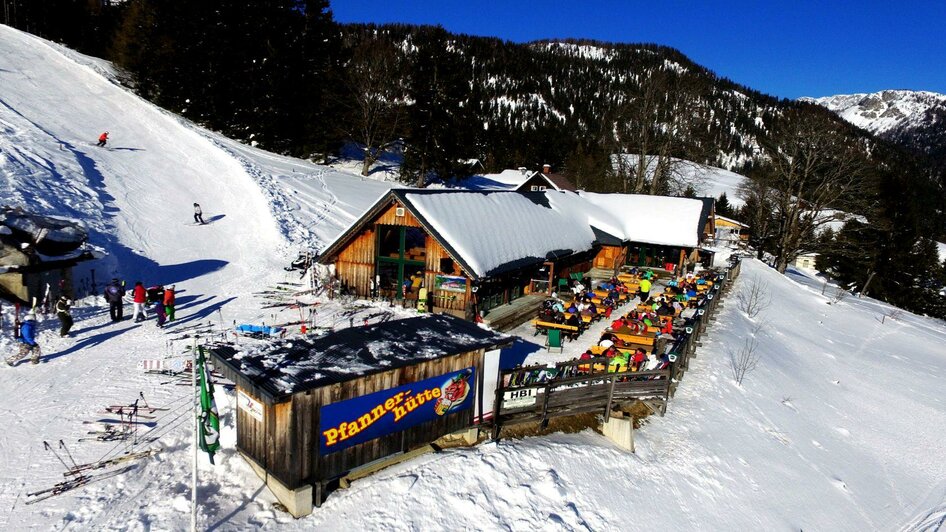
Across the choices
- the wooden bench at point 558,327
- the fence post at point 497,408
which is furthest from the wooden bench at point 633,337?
Answer: the fence post at point 497,408

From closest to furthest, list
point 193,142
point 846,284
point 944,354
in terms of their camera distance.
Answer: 1. point 944,354
2. point 193,142
3. point 846,284

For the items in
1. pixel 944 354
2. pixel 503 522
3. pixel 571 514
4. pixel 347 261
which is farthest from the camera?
pixel 944 354

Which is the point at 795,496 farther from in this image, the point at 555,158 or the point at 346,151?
the point at 555,158

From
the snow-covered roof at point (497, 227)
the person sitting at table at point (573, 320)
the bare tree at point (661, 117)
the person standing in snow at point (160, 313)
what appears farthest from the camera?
the bare tree at point (661, 117)

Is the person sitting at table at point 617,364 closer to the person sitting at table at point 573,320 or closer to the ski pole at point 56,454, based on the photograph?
the person sitting at table at point 573,320

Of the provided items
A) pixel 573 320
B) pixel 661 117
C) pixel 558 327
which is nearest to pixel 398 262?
pixel 558 327

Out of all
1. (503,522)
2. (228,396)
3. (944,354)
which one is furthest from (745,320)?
(228,396)

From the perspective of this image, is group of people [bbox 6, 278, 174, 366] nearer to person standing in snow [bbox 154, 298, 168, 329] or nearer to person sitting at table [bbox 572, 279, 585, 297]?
person standing in snow [bbox 154, 298, 168, 329]
